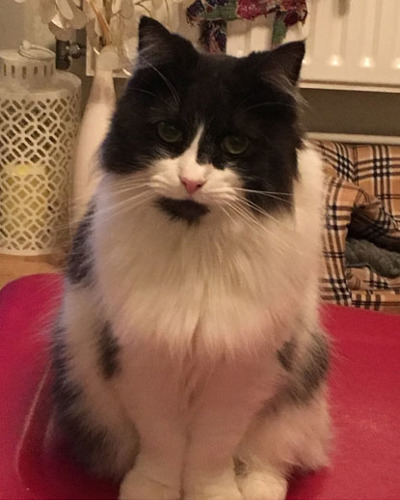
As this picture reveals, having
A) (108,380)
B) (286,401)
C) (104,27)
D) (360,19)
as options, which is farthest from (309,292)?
(360,19)

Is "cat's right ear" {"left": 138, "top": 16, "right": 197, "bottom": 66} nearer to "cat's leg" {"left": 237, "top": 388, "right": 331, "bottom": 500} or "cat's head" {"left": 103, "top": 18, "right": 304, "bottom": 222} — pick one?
"cat's head" {"left": 103, "top": 18, "right": 304, "bottom": 222}

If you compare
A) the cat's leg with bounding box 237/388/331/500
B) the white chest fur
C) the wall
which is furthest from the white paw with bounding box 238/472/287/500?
the wall

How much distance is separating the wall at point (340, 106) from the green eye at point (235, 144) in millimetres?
1479

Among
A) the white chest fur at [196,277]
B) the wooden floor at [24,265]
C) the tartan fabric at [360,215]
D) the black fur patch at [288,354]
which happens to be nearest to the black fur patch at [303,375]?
the black fur patch at [288,354]

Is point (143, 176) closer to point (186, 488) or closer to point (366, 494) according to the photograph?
point (186, 488)

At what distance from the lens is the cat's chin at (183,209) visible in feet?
2.72

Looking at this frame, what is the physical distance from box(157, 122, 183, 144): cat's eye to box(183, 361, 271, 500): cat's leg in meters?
0.27

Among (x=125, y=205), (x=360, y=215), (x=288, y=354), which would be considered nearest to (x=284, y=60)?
(x=125, y=205)

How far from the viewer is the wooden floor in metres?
2.03

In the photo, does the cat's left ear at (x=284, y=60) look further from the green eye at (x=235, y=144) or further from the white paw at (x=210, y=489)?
the white paw at (x=210, y=489)

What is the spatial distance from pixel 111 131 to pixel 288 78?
0.68ft

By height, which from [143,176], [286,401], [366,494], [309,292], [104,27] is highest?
[104,27]

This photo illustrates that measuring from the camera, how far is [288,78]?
2.78 feet

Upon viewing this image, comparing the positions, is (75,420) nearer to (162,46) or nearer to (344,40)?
(162,46)
